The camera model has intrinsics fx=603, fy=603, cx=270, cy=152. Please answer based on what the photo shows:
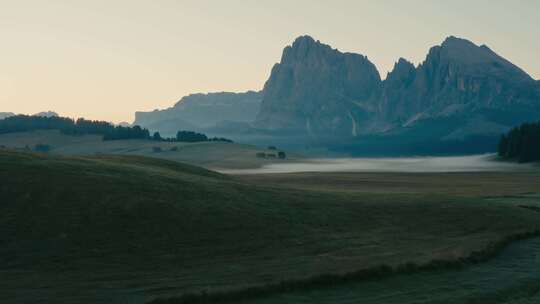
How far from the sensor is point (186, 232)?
4481cm

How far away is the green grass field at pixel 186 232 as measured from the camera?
34094 mm

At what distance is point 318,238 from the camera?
46750 mm

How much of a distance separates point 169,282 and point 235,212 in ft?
60.5

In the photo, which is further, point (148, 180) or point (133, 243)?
point (148, 180)

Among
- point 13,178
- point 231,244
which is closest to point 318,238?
point 231,244

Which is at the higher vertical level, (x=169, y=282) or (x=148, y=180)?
(x=148, y=180)

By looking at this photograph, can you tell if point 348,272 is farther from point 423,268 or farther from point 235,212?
point 235,212

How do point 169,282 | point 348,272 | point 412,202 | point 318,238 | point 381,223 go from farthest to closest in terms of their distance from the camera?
point 412,202 < point 381,223 < point 318,238 < point 348,272 < point 169,282

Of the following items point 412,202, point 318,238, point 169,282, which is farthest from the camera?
point 412,202

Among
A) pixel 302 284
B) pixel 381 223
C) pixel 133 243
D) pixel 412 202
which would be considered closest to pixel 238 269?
pixel 302 284

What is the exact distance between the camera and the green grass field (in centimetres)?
3409

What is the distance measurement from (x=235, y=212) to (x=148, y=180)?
1143 cm

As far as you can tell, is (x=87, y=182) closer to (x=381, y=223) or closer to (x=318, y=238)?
(x=318, y=238)

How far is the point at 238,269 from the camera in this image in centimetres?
3678
